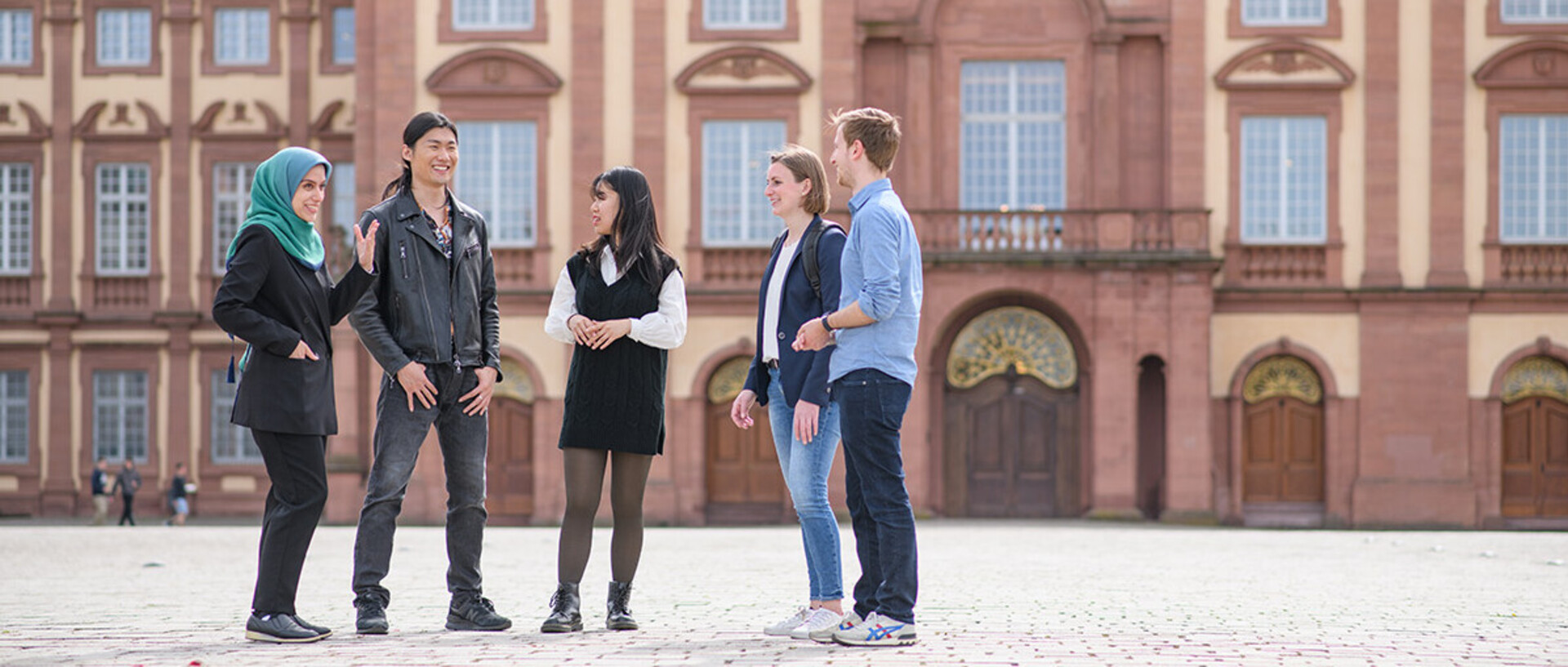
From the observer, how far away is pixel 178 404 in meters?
35.0

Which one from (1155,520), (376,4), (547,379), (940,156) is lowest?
(1155,520)

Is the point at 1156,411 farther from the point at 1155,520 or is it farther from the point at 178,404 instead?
the point at 178,404

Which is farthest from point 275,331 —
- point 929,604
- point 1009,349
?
point 1009,349

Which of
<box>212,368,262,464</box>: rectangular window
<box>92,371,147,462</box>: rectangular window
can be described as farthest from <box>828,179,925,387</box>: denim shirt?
<box>92,371,147,462</box>: rectangular window

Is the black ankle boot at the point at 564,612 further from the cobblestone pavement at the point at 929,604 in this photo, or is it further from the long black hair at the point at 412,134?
the long black hair at the point at 412,134

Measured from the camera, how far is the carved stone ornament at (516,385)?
31328mm

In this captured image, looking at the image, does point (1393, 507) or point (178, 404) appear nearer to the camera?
point (1393, 507)

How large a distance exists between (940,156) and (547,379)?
7284 millimetres

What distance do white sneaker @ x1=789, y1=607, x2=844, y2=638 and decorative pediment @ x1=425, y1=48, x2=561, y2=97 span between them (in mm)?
23561

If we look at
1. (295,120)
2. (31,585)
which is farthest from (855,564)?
(295,120)

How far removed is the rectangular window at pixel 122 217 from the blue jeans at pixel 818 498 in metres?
29.5

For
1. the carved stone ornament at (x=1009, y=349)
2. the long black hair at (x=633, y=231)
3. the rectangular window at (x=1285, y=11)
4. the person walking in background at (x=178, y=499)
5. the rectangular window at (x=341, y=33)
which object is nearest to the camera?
the long black hair at (x=633, y=231)

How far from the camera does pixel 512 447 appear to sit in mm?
31438

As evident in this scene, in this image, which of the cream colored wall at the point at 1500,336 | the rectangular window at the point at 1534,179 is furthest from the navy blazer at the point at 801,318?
the rectangular window at the point at 1534,179
